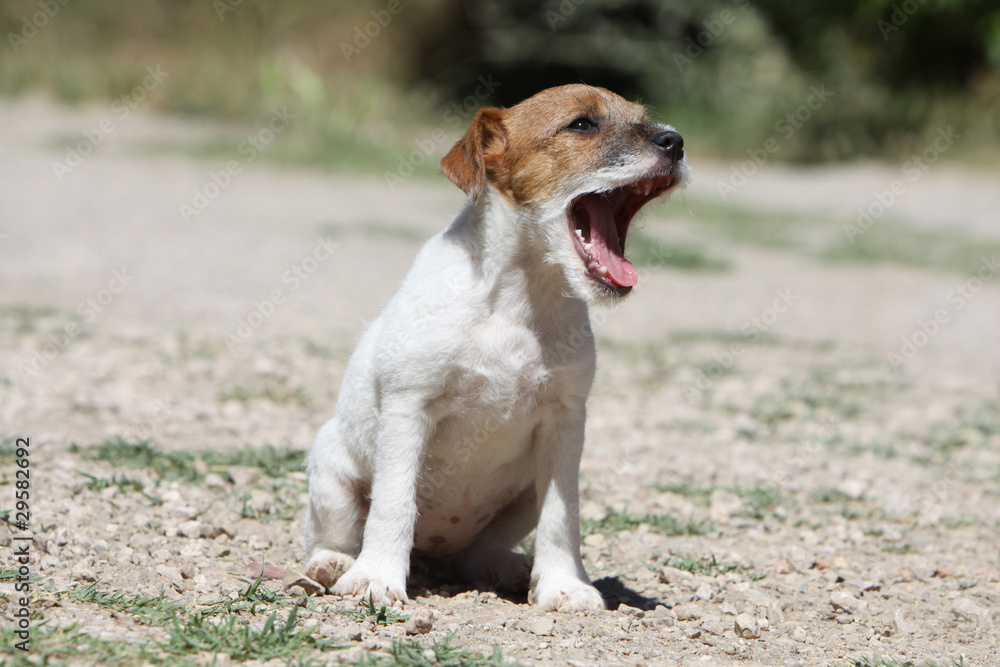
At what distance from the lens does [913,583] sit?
4129 millimetres

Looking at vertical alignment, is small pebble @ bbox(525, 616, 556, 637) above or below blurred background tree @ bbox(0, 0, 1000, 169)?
below

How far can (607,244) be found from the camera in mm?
3721

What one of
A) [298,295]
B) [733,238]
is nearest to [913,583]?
[298,295]

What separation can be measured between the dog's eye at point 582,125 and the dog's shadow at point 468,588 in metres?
1.64

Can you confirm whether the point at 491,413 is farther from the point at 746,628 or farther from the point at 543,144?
the point at 746,628

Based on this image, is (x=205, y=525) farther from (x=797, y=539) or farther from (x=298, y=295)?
(x=298, y=295)

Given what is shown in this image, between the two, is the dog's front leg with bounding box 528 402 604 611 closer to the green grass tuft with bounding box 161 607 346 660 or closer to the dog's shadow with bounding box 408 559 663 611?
the dog's shadow with bounding box 408 559 663 611

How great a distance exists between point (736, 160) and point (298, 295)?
11038 millimetres

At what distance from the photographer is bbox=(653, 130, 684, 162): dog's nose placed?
11.9 ft

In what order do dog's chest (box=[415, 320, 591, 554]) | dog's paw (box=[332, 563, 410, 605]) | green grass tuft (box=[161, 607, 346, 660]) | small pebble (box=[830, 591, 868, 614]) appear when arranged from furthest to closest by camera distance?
small pebble (box=[830, 591, 868, 614]) < dog's chest (box=[415, 320, 591, 554]) < dog's paw (box=[332, 563, 410, 605]) < green grass tuft (box=[161, 607, 346, 660])

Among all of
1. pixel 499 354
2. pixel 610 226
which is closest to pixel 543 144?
pixel 610 226

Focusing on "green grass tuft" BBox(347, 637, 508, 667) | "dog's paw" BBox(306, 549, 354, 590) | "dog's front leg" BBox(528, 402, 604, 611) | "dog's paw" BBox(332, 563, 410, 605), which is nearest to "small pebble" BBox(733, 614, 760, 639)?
"dog's front leg" BBox(528, 402, 604, 611)

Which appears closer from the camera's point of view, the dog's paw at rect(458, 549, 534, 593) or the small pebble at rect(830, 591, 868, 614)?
the small pebble at rect(830, 591, 868, 614)

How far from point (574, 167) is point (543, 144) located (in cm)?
15
